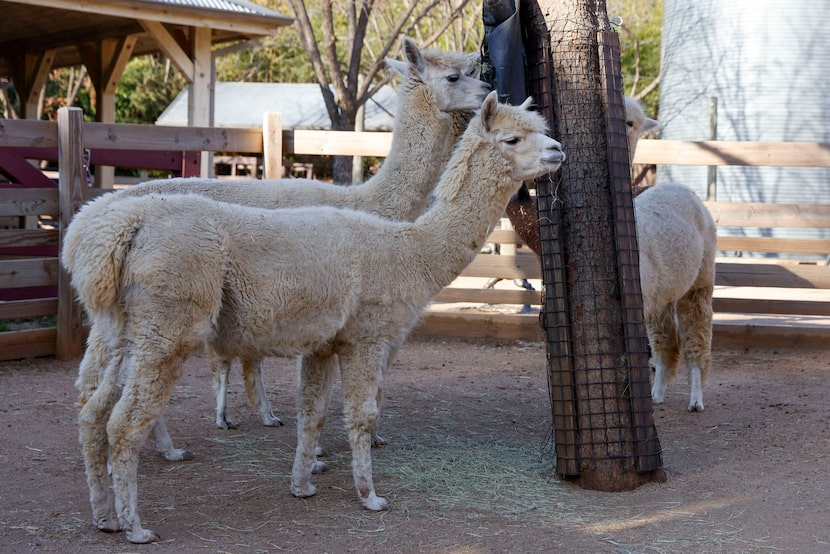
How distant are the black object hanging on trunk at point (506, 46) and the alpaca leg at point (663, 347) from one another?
7.93ft

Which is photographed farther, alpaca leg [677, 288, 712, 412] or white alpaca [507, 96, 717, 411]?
alpaca leg [677, 288, 712, 412]

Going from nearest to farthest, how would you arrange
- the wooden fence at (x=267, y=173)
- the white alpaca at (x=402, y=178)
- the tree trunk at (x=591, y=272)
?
the tree trunk at (x=591, y=272) → the white alpaca at (x=402, y=178) → the wooden fence at (x=267, y=173)

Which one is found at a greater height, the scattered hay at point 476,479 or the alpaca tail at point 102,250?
the alpaca tail at point 102,250

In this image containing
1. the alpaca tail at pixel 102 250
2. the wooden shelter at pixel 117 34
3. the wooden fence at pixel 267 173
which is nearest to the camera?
the alpaca tail at pixel 102 250

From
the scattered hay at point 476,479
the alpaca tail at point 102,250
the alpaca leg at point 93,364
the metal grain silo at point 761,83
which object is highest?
the metal grain silo at point 761,83

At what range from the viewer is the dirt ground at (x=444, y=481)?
388 centimetres

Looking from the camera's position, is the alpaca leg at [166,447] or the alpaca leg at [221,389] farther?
the alpaca leg at [221,389]

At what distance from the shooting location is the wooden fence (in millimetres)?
7621

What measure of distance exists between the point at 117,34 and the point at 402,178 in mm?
9842

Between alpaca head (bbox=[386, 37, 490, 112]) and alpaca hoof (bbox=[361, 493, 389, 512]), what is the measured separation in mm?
2609

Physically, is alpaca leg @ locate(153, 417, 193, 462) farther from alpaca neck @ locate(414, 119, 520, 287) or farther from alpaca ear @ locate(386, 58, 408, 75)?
alpaca ear @ locate(386, 58, 408, 75)

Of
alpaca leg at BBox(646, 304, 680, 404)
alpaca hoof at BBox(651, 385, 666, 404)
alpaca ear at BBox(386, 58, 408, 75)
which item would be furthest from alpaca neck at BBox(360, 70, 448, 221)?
alpaca hoof at BBox(651, 385, 666, 404)

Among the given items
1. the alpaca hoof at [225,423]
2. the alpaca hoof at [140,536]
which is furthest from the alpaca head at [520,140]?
the alpaca hoof at [225,423]

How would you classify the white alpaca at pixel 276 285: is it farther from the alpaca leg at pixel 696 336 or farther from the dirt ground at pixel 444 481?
the alpaca leg at pixel 696 336
